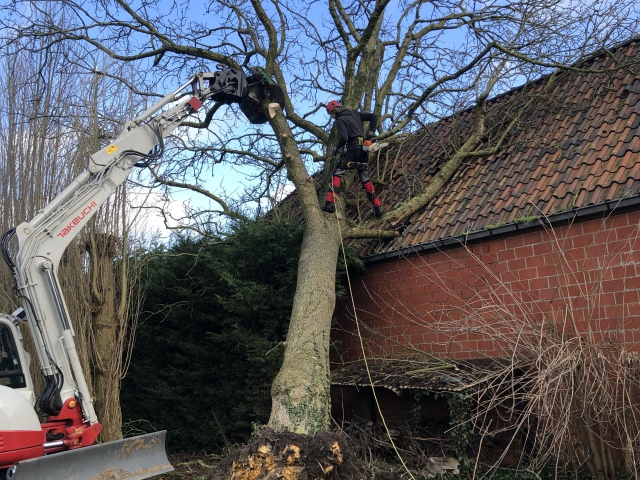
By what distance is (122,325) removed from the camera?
8570 millimetres

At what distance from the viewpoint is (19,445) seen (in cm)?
574

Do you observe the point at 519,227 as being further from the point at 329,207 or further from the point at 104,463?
the point at 104,463

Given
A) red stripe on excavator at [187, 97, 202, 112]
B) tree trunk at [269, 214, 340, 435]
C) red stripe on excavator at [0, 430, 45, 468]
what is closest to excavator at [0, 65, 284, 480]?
red stripe on excavator at [0, 430, 45, 468]

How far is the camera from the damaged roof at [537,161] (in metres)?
7.45

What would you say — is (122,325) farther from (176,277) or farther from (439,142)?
(439,142)

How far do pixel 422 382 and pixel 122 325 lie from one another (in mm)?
4396

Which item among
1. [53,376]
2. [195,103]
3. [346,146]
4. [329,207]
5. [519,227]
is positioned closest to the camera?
[53,376]

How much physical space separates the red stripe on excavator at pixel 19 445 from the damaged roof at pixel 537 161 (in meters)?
5.55

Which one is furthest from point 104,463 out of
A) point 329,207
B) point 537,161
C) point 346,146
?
point 537,161

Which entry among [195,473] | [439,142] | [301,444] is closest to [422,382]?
[301,444]

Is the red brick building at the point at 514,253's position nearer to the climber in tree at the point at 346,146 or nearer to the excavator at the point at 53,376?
the climber in tree at the point at 346,146

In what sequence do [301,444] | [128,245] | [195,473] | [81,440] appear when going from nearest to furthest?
[301,444] < [81,440] < [195,473] < [128,245]

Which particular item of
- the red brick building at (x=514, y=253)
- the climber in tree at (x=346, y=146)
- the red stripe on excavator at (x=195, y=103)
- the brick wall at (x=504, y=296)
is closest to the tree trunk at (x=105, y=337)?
the red stripe on excavator at (x=195, y=103)

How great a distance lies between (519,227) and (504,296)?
36.9 inches
